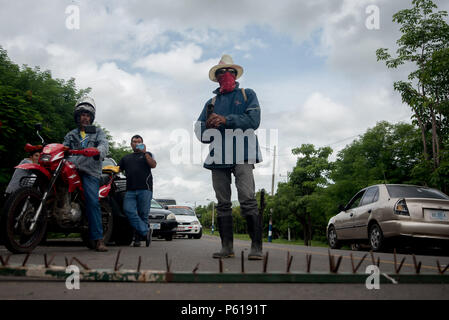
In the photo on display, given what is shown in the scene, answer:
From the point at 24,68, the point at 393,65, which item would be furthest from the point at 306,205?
the point at 24,68

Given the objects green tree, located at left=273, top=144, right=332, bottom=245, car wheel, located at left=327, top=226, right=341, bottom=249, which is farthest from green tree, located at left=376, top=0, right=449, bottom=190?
green tree, located at left=273, top=144, right=332, bottom=245

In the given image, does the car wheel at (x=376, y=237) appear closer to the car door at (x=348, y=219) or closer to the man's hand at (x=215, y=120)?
the car door at (x=348, y=219)

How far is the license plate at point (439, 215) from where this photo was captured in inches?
339

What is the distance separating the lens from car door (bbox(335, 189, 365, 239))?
1094 cm

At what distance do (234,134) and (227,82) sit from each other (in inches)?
28.4

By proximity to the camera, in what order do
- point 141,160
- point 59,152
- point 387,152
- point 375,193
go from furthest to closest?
point 387,152
point 375,193
point 141,160
point 59,152

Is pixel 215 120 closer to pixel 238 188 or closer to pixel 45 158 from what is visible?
pixel 238 188

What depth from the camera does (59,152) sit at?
5895mm

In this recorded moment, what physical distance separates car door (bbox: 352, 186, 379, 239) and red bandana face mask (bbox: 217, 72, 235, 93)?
5.54 metres

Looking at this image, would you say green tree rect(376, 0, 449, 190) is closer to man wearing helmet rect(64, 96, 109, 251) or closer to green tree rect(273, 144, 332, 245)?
man wearing helmet rect(64, 96, 109, 251)

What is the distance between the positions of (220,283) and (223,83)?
2995 mm

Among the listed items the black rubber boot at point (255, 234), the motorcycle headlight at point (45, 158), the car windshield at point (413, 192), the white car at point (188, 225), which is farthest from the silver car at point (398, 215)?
the white car at point (188, 225)

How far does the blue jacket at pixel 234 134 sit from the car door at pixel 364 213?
5444 millimetres
